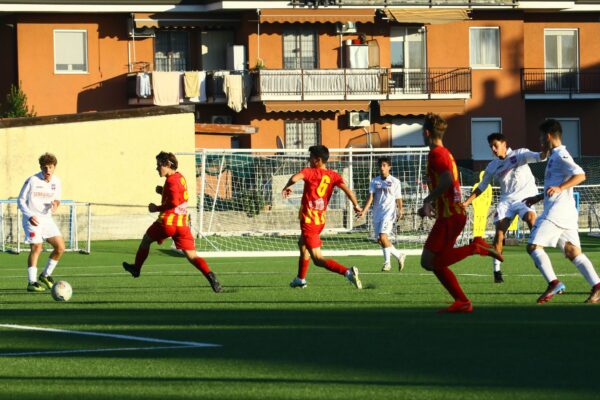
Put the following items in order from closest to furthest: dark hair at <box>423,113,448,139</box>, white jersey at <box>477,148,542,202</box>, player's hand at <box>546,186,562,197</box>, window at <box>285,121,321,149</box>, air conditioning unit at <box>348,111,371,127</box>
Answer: dark hair at <box>423,113,448,139</box>, player's hand at <box>546,186,562,197</box>, white jersey at <box>477,148,542,202</box>, air conditioning unit at <box>348,111,371,127</box>, window at <box>285,121,321,149</box>

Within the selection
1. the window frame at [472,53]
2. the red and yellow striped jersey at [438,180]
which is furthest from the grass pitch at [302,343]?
the window frame at [472,53]

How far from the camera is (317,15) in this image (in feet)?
162

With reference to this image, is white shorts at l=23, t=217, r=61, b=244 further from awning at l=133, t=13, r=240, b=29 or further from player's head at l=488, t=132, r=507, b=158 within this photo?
awning at l=133, t=13, r=240, b=29

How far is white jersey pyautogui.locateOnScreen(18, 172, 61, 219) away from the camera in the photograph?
61.2 ft

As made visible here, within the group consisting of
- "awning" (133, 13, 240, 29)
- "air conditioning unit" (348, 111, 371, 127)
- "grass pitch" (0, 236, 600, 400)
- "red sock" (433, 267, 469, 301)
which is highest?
"awning" (133, 13, 240, 29)

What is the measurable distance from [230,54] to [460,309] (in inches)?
1466

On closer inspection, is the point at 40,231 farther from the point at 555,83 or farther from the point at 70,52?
the point at 555,83

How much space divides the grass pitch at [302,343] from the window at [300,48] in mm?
32471

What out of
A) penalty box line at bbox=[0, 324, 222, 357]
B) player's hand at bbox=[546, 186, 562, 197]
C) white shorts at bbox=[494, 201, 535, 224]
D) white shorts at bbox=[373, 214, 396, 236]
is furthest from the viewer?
white shorts at bbox=[373, 214, 396, 236]

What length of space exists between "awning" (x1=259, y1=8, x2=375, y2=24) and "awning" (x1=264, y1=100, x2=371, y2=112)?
3.05 meters

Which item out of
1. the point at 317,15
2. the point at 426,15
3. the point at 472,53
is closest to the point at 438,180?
the point at 317,15

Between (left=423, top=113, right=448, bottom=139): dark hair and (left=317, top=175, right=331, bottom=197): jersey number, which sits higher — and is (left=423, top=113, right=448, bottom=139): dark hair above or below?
above

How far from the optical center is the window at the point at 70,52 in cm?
4931

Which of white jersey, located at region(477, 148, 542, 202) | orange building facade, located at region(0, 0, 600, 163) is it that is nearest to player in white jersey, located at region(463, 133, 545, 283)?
white jersey, located at region(477, 148, 542, 202)
